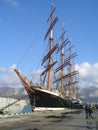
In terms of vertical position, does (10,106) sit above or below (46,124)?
above

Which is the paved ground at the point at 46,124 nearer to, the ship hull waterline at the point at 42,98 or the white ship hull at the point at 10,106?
the ship hull waterline at the point at 42,98

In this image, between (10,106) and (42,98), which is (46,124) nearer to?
(42,98)

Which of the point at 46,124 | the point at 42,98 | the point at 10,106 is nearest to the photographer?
the point at 46,124

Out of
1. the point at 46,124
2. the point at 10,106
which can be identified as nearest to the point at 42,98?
the point at 10,106

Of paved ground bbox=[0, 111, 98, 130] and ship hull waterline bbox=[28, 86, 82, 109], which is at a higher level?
ship hull waterline bbox=[28, 86, 82, 109]

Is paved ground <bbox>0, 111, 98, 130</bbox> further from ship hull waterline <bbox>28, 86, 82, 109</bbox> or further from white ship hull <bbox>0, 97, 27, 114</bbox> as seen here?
white ship hull <bbox>0, 97, 27, 114</bbox>

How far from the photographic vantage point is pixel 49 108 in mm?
61312

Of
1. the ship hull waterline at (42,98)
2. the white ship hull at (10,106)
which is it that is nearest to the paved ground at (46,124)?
the ship hull waterline at (42,98)

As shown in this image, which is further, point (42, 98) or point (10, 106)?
point (10, 106)

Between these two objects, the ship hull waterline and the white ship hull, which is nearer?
the ship hull waterline

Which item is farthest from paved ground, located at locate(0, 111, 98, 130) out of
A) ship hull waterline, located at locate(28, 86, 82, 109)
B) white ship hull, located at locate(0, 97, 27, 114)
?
white ship hull, located at locate(0, 97, 27, 114)

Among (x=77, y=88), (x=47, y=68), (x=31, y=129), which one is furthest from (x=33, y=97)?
(x=77, y=88)

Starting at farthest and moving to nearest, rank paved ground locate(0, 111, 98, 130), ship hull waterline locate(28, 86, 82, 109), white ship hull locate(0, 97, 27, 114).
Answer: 1. white ship hull locate(0, 97, 27, 114)
2. ship hull waterline locate(28, 86, 82, 109)
3. paved ground locate(0, 111, 98, 130)

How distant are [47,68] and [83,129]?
47.7 metres
